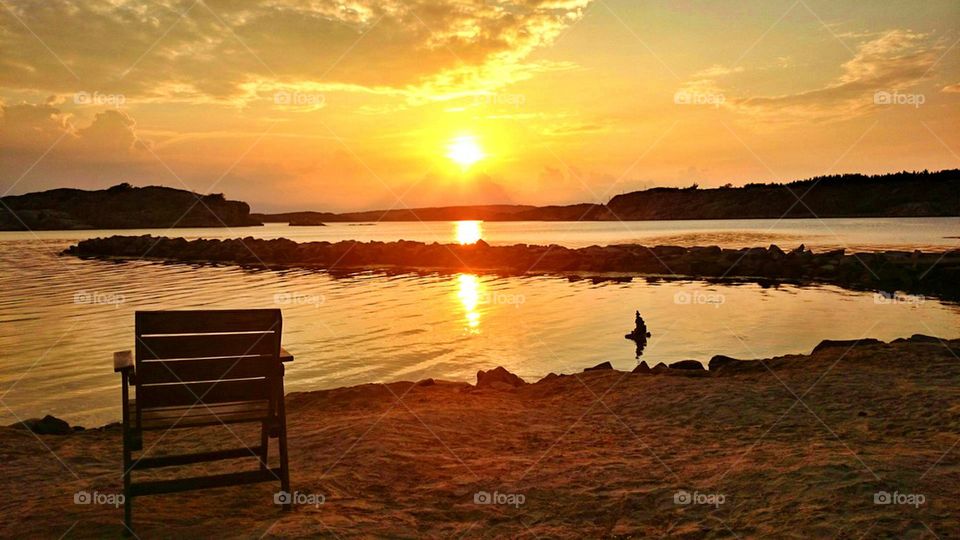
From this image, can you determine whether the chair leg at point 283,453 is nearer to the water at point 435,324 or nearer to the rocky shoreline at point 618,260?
the water at point 435,324

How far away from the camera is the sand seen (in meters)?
4.91

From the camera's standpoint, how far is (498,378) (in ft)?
36.3

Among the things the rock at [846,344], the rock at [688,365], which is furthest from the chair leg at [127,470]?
the rock at [846,344]

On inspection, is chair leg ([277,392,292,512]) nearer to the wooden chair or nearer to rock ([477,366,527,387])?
the wooden chair

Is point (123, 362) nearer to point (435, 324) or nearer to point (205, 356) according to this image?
point (205, 356)

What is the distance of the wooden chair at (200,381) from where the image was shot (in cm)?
488

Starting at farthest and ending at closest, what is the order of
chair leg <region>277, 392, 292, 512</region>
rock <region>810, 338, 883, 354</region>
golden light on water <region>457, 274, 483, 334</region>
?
golden light on water <region>457, 274, 483, 334</region> < rock <region>810, 338, 883, 354</region> < chair leg <region>277, 392, 292, 512</region>

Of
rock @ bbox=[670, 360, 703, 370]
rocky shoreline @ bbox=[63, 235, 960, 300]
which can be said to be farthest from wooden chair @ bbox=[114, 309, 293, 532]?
rocky shoreline @ bbox=[63, 235, 960, 300]

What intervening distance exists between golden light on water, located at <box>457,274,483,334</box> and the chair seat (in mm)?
12036

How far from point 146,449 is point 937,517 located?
790 centimetres

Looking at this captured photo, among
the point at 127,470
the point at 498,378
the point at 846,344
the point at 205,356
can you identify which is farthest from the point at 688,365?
the point at 127,470

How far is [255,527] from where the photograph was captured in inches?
193

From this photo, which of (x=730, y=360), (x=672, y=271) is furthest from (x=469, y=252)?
(x=730, y=360)

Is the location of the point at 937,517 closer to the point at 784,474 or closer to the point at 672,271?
the point at 784,474
